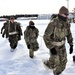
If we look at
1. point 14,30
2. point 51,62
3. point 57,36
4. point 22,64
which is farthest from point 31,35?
point 57,36

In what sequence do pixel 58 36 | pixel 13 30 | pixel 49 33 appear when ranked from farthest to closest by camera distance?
pixel 13 30 → pixel 58 36 → pixel 49 33

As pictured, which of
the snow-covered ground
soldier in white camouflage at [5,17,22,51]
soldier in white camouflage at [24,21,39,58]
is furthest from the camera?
soldier in white camouflage at [5,17,22,51]

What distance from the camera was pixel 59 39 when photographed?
650 cm

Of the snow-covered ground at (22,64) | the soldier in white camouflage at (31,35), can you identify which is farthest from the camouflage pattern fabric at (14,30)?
the soldier in white camouflage at (31,35)

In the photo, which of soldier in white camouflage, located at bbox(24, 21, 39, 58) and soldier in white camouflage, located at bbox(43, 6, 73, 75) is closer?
soldier in white camouflage, located at bbox(43, 6, 73, 75)

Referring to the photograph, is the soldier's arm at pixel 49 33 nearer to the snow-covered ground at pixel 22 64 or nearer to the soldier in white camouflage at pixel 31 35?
the snow-covered ground at pixel 22 64

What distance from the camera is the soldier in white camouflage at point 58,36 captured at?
20.9 ft

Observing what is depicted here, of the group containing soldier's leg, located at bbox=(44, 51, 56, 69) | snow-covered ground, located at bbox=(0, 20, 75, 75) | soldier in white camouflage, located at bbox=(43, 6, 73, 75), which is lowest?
snow-covered ground, located at bbox=(0, 20, 75, 75)

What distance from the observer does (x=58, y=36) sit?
646 cm

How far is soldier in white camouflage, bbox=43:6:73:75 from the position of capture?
6.36m

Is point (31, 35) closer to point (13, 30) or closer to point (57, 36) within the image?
point (13, 30)

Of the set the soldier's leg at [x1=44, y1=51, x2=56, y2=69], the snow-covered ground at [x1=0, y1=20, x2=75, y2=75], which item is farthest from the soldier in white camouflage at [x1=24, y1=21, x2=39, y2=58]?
the soldier's leg at [x1=44, y1=51, x2=56, y2=69]

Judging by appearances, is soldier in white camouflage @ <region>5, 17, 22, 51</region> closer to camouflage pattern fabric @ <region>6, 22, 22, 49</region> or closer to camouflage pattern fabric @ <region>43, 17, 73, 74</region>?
camouflage pattern fabric @ <region>6, 22, 22, 49</region>

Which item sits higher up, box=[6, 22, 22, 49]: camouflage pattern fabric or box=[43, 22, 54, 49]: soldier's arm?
box=[43, 22, 54, 49]: soldier's arm
